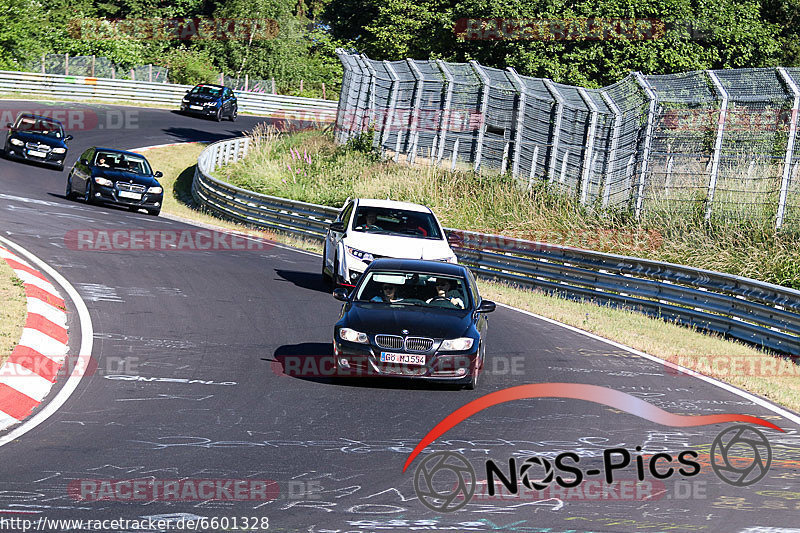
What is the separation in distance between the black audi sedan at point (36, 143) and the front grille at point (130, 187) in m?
7.78

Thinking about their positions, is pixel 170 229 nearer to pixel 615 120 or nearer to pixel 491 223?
pixel 491 223

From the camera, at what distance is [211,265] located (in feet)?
67.6

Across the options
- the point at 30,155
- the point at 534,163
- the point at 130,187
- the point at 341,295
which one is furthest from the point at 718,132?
the point at 30,155

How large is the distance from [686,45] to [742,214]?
80.0 ft

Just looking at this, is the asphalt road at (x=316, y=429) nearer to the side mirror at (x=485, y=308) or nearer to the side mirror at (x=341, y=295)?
the side mirror at (x=485, y=308)

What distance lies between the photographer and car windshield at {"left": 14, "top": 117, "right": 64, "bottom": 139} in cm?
3594

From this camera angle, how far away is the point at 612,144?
24.5m

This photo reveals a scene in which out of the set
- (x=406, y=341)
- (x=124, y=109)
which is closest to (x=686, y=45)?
(x=124, y=109)

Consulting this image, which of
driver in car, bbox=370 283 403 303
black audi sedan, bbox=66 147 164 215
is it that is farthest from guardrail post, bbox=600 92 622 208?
driver in car, bbox=370 283 403 303

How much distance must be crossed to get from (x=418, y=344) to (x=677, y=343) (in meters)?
5.99

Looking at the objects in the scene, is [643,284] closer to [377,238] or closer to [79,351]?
[377,238]

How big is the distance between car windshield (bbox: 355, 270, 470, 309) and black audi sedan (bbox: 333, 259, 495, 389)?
1 cm

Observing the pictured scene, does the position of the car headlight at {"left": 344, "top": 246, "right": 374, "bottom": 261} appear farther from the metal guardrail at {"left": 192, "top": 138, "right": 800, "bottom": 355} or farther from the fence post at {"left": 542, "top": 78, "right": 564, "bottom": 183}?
the fence post at {"left": 542, "top": 78, "right": 564, "bottom": 183}

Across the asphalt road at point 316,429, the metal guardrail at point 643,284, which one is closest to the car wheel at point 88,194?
the metal guardrail at point 643,284
